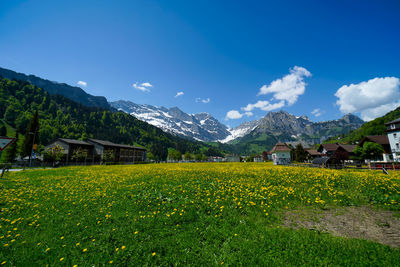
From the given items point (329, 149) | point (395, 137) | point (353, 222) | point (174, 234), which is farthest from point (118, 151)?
point (329, 149)

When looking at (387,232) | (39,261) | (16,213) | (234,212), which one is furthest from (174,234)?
(16,213)

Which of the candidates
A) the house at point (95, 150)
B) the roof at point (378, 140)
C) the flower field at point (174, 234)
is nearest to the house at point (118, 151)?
the house at point (95, 150)

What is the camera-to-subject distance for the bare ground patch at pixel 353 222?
5.74m

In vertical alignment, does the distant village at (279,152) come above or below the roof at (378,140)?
below

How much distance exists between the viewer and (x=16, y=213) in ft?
25.8

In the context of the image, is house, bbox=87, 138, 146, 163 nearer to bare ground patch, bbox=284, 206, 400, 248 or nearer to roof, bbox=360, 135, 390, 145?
bare ground patch, bbox=284, 206, 400, 248

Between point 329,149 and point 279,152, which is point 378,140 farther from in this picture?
point 279,152

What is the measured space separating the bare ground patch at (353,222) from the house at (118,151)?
99.8 metres

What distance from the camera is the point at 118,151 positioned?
328 ft

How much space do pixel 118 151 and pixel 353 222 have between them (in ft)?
360

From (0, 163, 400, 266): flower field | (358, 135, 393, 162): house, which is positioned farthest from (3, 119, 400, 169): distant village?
(0, 163, 400, 266): flower field

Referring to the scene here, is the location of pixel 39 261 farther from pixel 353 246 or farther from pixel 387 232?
pixel 387 232

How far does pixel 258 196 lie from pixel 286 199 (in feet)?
5.46

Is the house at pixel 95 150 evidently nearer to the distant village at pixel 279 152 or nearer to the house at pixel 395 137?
the distant village at pixel 279 152
